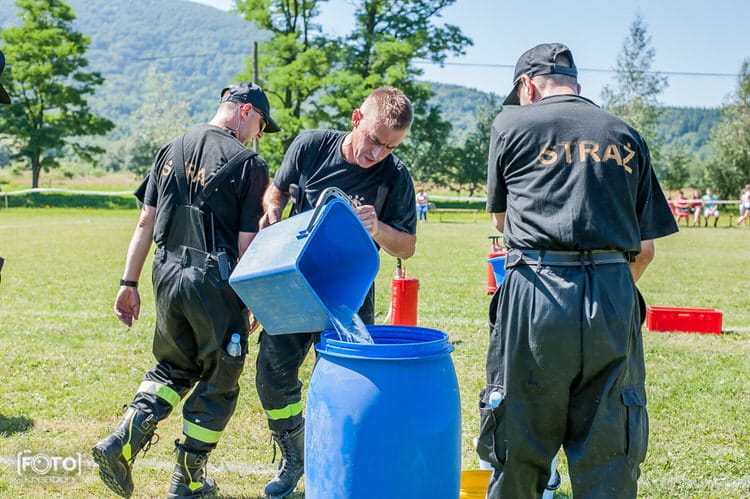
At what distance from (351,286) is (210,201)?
3.00ft

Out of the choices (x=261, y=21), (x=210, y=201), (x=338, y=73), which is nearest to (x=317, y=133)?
(x=210, y=201)

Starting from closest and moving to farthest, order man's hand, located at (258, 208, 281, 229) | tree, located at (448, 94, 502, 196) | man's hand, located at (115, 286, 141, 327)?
man's hand, located at (258, 208, 281, 229), man's hand, located at (115, 286, 141, 327), tree, located at (448, 94, 502, 196)

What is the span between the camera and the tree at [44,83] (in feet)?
154

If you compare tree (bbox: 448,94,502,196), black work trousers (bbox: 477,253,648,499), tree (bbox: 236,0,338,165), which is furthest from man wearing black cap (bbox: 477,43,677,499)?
tree (bbox: 448,94,502,196)

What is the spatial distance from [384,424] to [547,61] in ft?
5.52

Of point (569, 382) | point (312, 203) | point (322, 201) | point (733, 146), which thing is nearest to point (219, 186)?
point (312, 203)

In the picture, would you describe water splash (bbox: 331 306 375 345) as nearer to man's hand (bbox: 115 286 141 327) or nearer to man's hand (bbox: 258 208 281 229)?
man's hand (bbox: 258 208 281 229)

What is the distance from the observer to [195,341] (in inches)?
160

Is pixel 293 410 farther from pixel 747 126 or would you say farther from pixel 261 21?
pixel 747 126

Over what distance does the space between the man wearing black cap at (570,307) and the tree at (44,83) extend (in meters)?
48.9

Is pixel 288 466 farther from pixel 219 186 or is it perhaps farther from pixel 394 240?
pixel 219 186

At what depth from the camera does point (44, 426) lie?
5176 mm

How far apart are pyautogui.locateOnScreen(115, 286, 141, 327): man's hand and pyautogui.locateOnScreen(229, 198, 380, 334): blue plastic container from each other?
120 cm

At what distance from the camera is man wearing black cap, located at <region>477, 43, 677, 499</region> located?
304 centimetres
